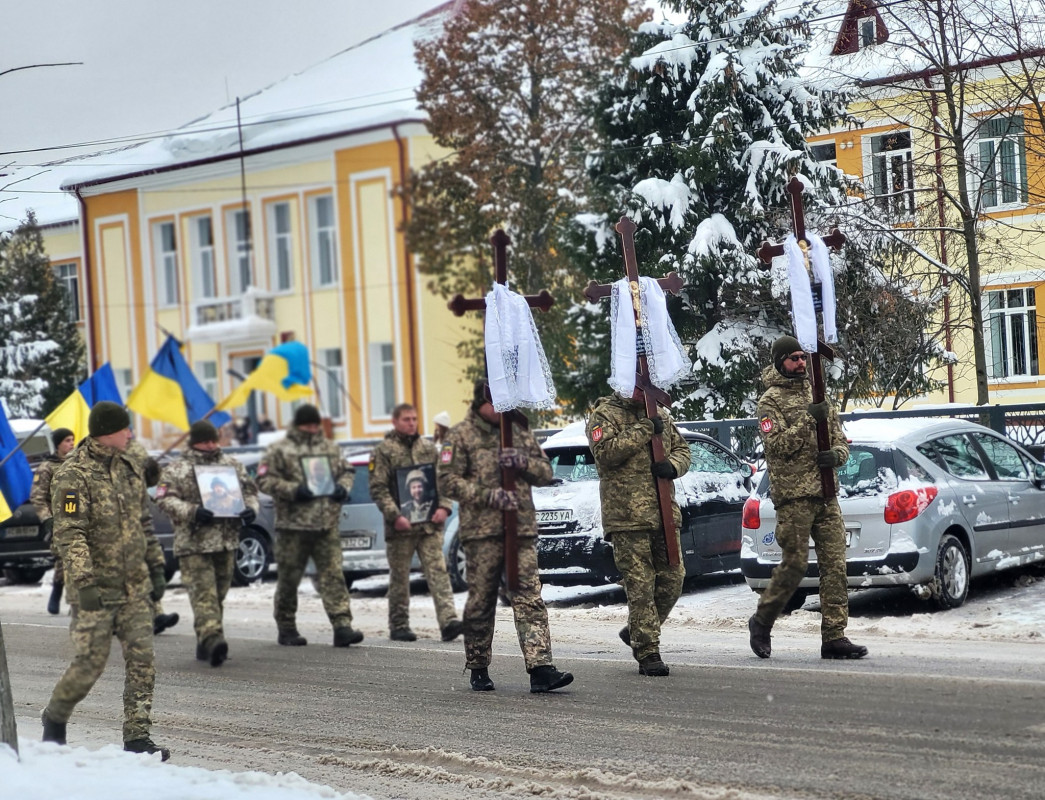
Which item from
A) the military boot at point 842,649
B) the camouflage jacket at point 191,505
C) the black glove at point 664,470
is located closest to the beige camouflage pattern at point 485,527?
the black glove at point 664,470

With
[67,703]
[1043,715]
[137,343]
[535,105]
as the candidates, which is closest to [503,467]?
[67,703]

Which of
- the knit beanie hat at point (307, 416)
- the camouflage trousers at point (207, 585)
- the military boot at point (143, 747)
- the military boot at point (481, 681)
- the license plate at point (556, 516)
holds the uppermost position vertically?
the knit beanie hat at point (307, 416)

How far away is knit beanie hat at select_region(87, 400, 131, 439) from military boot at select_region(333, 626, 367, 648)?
4.57 metres

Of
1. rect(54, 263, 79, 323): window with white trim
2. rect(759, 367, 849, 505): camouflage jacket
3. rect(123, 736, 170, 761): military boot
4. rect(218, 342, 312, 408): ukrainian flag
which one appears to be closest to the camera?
rect(123, 736, 170, 761): military boot

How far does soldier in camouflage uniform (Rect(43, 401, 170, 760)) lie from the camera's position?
7.74m

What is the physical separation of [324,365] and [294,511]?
25.8 metres

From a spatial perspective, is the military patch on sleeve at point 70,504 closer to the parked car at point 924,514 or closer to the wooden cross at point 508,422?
the wooden cross at point 508,422

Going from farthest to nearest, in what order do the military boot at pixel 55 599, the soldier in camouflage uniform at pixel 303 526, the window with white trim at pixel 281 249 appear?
the window with white trim at pixel 281 249 < the military boot at pixel 55 599 < the soldier in camouflage uniform at pixel 303 526

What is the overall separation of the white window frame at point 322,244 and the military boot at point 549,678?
28779mm

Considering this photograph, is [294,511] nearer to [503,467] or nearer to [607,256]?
[503,467]

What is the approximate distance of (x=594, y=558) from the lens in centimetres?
1330

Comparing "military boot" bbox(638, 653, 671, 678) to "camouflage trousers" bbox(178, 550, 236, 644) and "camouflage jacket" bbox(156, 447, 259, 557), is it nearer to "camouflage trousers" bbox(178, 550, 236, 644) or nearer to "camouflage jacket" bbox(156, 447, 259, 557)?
"camouflage trousers" bbox(178, 550, 236, 644)

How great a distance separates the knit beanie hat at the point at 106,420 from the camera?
26.2 feet

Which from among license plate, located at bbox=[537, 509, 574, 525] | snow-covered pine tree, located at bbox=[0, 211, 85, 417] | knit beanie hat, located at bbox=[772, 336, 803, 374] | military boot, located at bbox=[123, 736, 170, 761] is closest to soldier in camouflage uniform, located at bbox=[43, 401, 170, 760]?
military boot, located at bbox=[123, 736, 170, 761]
